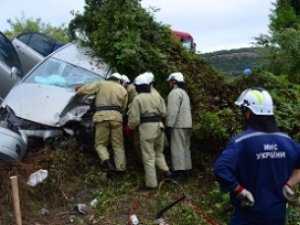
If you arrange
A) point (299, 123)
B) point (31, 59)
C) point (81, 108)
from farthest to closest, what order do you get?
point (31, 59), point (299, 123), point (81, 108)

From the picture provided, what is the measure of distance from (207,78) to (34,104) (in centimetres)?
309

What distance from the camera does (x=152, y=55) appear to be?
11523 mm

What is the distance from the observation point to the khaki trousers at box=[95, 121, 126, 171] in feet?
32.7

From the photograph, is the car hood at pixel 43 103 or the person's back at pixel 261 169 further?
the car hood at pixel 43 103

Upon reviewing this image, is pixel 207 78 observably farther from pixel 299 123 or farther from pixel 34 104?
pixel 34 104

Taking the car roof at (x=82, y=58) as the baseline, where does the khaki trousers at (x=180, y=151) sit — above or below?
below

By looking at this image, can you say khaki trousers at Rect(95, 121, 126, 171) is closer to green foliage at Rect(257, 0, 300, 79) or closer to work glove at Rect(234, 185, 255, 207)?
work glove at Rect(234, 185, 255, 207)

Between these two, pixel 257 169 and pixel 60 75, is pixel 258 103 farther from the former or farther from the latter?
pixel 60 75

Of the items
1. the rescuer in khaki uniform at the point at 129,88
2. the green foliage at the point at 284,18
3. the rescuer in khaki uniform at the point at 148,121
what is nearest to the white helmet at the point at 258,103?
the rescuer in khaki uniform at the point at 148,121

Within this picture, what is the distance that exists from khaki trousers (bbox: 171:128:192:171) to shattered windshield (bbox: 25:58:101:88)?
1.77 metres

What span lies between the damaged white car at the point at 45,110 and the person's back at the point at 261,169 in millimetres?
4854

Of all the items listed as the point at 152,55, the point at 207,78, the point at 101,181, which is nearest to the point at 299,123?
the point at 207,78

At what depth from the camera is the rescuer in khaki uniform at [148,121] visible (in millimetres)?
9805

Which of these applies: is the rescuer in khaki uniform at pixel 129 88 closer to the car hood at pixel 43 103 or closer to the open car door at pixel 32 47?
the car hood at pixel 43 103
